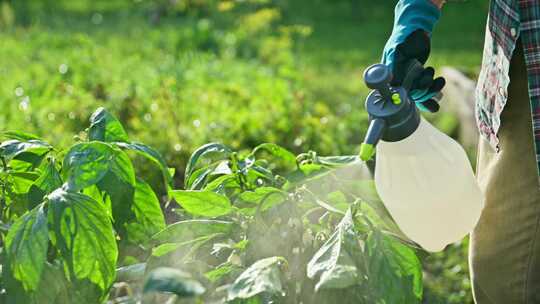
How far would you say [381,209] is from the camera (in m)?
1.88

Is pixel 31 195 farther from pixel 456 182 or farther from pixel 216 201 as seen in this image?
pixel 456 182

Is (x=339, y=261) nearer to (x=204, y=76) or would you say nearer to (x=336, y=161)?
(x=336, y=161)

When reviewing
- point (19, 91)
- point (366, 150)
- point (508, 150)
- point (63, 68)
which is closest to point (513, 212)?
point (508, 150)

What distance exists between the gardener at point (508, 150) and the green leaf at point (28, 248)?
2.56 ft

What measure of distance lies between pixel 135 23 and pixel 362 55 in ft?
7.44

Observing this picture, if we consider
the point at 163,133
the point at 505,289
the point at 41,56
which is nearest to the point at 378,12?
the point at 41,56

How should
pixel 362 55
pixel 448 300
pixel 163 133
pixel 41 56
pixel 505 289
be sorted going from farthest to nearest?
pixel 362 55 → pixel 41 56 → pixel 163 133 → pixel 448 300 → pixel 505 289

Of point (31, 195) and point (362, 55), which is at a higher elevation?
point (31, 195)

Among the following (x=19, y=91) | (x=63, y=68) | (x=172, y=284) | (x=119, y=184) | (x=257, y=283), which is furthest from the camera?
(x=63, y=68)

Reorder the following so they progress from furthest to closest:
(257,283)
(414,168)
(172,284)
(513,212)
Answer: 1. (513,212)
2. (414,168)
3. (257,283)
4. (172,284)

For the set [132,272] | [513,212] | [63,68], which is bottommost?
[63,68]

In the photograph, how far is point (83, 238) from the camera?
5.06ft

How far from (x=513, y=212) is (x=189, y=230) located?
76cm

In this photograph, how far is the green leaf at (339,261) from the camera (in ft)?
4.72
